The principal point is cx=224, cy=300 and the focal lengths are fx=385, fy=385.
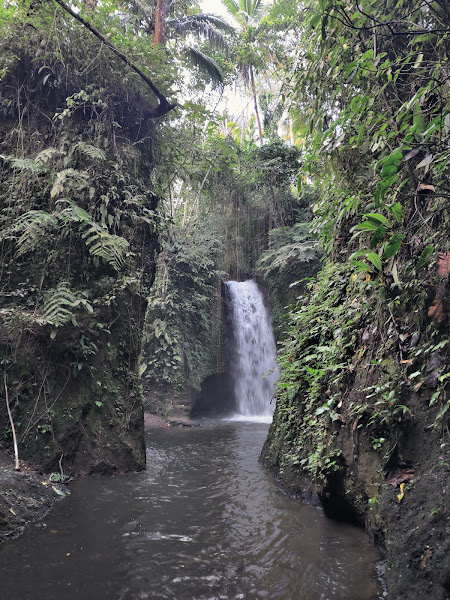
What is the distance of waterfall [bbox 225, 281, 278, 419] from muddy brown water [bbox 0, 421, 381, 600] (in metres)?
8.45

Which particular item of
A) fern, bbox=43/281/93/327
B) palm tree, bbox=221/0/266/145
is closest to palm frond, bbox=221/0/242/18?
palm tree, bbox=221/0/266/145

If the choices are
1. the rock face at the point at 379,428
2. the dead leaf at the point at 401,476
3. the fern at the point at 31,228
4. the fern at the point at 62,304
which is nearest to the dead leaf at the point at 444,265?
the rock face at the point at 379,428

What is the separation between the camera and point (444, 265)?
8.30 feet

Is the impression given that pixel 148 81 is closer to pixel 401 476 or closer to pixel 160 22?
pixel 160 22

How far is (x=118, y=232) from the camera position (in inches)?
257

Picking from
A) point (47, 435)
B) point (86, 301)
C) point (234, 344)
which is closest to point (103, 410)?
point (47, 435)

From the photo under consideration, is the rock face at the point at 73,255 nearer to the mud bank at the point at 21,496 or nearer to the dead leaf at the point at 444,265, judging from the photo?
the mud bank at the point at 21,496

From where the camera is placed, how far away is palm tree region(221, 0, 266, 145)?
20453 mm

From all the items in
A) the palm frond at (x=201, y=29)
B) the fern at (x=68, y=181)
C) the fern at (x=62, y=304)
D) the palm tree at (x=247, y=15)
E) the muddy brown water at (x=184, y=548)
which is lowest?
the muddy brown water at (x=184, y=548)

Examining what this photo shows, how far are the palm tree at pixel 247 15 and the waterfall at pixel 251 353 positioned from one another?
34.7ft

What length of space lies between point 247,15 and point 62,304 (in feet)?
73.4

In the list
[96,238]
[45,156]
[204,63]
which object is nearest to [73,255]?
[96,238]

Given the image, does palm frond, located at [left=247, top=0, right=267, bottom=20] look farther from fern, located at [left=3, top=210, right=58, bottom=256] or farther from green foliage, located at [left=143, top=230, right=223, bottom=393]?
fern, located at [left=3, top=210, right=58, bottom=256]

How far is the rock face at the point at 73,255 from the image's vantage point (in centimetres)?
525
